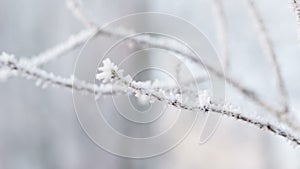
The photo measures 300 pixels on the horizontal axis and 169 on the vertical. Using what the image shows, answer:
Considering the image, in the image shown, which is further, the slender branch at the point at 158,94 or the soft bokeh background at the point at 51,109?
the soft bokeh background at the point at 51,109

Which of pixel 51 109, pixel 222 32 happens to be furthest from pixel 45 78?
pixel 51 109

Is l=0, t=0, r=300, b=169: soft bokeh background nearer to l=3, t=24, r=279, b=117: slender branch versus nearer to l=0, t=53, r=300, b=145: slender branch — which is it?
l=3, t=24, r=279, b=117: slender branch

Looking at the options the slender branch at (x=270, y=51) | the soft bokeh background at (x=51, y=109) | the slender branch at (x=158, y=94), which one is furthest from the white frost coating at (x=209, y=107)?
the soft bokeh background at (x=51, y=109)

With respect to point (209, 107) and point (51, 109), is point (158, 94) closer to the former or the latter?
point (209, 107)

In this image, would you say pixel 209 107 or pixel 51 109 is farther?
pixel 51 109

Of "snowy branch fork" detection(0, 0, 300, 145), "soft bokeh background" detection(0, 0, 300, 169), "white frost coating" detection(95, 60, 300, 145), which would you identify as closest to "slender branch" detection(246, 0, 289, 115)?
"snowy branch fork" detection(0, 0, 300, 145)

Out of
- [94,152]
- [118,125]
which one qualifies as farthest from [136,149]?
[94,152]

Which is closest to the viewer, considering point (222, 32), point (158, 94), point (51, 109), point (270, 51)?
point (158, 94)

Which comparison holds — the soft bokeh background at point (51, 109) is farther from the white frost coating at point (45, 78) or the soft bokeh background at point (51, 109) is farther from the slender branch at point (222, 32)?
the white frost coating at point (45, 78)
